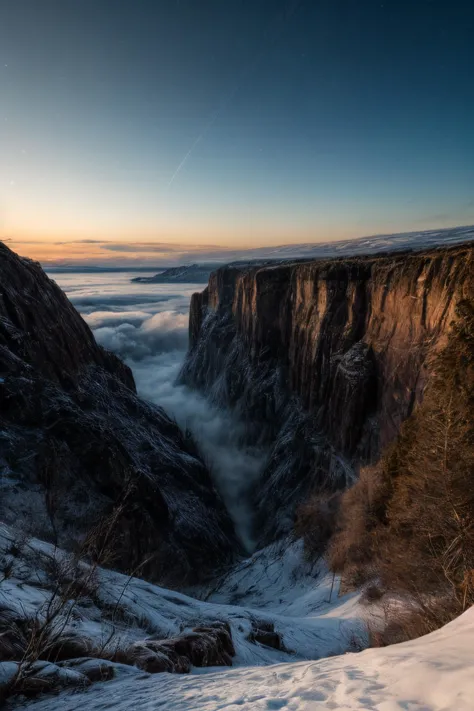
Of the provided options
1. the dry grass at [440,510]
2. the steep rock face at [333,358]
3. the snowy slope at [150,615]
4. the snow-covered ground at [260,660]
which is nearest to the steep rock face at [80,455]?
the snowy slope at [150,615]

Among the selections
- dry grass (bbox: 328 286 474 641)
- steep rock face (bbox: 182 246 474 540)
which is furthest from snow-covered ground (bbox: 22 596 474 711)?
steep rock face (bbox: 182 246 474 540)

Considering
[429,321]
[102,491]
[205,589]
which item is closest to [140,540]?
[102,491]

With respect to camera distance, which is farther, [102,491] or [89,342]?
[89,342]

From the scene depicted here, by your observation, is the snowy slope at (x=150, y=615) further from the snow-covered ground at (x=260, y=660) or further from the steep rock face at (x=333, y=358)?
the steep rock face at (x=333, y=358)

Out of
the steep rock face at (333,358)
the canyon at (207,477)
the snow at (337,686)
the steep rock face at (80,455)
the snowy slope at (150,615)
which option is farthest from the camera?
the steep rock face at (333,358)

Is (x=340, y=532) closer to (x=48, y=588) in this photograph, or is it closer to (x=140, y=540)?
(x=140, y=540)
